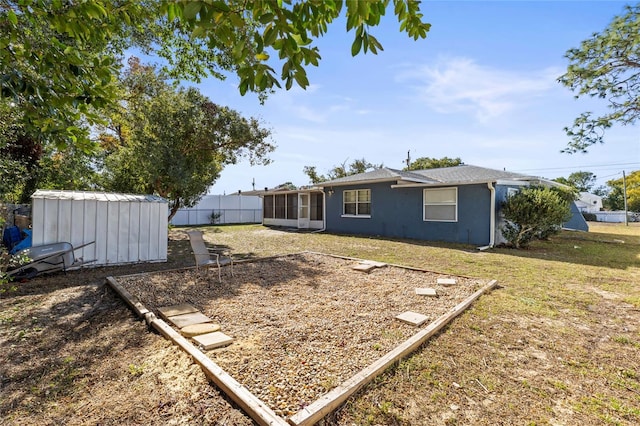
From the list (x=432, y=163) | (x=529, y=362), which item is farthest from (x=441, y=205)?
(x=432, y=163)

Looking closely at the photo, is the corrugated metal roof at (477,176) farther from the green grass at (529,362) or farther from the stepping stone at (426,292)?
the stepping stone at (426,292)

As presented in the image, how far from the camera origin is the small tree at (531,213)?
9688 millimetres

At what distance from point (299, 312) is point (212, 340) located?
4.19 ft

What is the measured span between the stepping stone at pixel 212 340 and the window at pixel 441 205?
34.8 feet

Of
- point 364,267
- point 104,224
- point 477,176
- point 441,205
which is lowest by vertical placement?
point 364,267

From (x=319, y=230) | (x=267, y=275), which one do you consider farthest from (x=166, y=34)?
(x=319, y=230)

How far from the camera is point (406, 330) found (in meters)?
3.57

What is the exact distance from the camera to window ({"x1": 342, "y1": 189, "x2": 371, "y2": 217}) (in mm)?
15024

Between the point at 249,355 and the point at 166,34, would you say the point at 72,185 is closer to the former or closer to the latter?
the point at 166,34

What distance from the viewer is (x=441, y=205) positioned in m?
12.2

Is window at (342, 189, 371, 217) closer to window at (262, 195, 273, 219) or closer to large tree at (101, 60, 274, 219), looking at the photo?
large tree at (101, 60, 274, 219)

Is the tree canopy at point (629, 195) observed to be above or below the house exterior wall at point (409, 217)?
above

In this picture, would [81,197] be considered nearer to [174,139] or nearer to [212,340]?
[174,139]

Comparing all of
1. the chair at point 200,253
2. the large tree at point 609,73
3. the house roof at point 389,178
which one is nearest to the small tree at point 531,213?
the house roof at point 389,178
